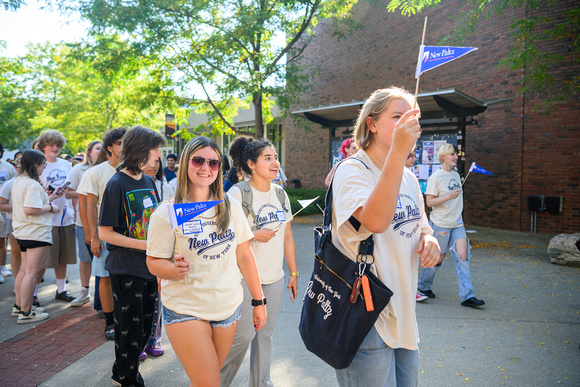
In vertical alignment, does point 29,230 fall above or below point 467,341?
Result: above

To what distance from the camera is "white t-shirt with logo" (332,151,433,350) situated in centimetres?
181

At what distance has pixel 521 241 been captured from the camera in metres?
10.6

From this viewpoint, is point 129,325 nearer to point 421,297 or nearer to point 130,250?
point 130,250

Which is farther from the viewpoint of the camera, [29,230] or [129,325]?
[29,230]

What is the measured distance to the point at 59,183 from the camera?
6301mm

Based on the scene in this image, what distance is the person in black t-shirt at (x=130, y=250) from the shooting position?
3193 mm

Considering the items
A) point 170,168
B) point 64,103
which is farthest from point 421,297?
point 64,103

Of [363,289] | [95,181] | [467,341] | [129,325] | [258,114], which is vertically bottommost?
[467,341]

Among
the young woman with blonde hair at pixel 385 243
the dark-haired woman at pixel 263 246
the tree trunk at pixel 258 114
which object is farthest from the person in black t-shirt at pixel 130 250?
the tree trunk at pixel 258 114

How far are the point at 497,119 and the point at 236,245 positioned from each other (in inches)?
481

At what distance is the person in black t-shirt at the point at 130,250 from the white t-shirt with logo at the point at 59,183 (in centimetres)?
326

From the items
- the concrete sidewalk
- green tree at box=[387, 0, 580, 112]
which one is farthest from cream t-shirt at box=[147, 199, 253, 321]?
green tree at box=[387, 0, 580, 112]

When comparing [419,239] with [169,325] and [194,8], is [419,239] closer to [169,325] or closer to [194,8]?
[169,325]

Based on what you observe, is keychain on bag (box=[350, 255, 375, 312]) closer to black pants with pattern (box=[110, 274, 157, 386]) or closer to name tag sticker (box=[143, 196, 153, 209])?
black pants with pattern (box=[110, 274, 157, 386])
